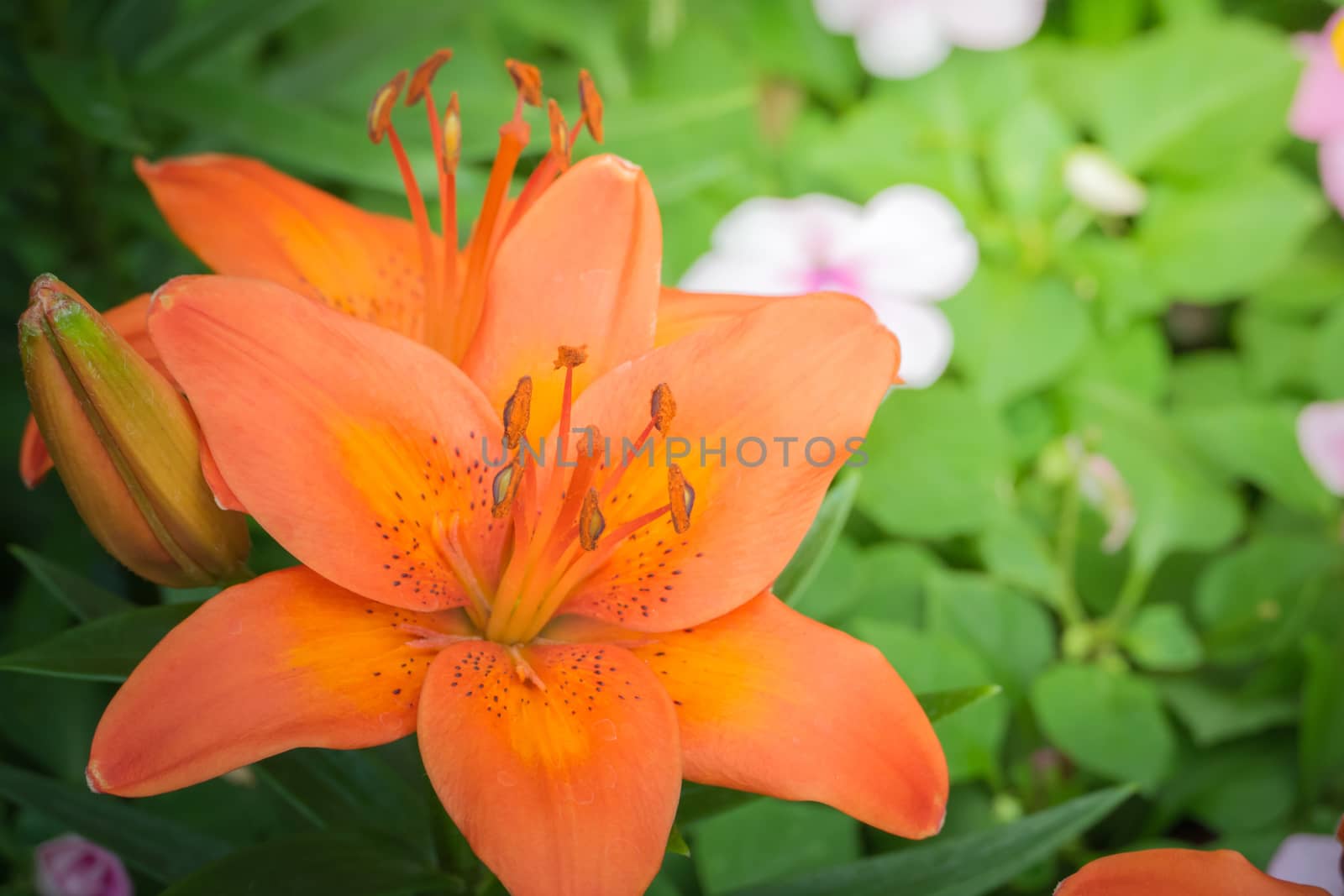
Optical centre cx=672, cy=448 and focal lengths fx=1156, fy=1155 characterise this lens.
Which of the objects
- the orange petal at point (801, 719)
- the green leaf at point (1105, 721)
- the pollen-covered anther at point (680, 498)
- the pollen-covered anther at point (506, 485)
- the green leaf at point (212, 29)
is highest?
the green leaf at point (212, 29)

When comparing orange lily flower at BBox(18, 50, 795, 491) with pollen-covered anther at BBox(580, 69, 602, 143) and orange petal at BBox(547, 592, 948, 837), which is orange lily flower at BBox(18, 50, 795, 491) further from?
orange petal at BBox(547, 592, 948, 837)

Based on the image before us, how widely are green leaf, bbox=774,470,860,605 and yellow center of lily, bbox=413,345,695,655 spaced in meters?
0.11

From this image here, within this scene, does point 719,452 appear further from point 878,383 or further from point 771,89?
point 771,89

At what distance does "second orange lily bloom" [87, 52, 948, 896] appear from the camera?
36 cm

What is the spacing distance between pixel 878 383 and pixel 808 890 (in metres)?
0.25

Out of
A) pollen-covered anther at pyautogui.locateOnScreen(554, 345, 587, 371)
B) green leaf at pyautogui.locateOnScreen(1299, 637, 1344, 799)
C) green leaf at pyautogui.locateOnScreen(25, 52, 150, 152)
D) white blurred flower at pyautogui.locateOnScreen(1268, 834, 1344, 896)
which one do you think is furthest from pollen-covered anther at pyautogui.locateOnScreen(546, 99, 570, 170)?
green leaf at pyautogui.locateOnScreen(1299, 637, 1344, 799)

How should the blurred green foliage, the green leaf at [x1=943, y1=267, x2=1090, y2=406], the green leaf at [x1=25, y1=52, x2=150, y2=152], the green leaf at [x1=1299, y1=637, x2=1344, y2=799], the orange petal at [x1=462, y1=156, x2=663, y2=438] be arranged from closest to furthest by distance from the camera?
the orange petal at [x1=462, y1=156, x2=663, y2=438]
the blurred green foliage
the green leaf at [x1=25, y1=52, x2=150, y2=152]
the green leaf at [x1=1299, y1=637, x2=1344, y2=799]
the green leaf at [x1=943, y1=267, x2=1090, y2=406]

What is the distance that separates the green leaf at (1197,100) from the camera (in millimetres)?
1119

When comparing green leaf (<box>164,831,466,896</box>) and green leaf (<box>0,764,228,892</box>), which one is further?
green leaf (<box>0,764,228,892</box>)

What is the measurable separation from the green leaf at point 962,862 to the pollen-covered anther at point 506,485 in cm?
25

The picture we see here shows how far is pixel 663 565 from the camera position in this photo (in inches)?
16.9

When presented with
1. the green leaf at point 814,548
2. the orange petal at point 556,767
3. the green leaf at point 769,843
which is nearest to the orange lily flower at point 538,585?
the orange petal at point 556,767

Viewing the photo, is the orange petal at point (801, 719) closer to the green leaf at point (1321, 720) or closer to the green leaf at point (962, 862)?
the green leaf at point (962, 862)

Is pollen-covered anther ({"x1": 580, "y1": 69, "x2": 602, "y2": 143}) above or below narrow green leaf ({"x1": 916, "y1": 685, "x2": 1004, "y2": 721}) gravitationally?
above
